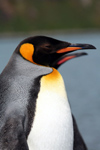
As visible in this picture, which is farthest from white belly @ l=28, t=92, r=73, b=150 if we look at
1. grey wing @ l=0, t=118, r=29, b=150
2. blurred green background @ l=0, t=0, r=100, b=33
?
blurred green background @ l=0, t=0, r=100, b=33

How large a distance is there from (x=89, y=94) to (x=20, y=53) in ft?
21.3

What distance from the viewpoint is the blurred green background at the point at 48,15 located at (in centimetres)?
4600

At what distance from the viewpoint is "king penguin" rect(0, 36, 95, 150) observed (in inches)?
99.6

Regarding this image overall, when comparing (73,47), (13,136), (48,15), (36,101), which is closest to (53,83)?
(36,101)

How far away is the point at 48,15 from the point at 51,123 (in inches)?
1881

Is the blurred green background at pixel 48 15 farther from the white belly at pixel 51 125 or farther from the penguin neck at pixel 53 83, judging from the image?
the white belly at pixel 51 125

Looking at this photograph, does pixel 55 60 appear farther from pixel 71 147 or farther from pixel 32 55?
pixel 71 147

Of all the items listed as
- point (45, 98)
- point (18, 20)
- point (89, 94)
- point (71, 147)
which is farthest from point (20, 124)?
point (18, 20)

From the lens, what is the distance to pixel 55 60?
293 cm

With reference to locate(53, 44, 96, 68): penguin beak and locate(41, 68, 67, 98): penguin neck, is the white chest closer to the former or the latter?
locate(41, 68, 67, 98): penguin neck

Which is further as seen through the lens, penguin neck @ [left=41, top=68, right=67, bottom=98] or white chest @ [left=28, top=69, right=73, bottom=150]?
penguin neck @ [left=41, top=68, right=67, bottom=98]

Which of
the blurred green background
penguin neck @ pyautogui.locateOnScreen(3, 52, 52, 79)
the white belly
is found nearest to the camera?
the white belly

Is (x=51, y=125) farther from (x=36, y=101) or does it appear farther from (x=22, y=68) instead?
(x=22, y=68)

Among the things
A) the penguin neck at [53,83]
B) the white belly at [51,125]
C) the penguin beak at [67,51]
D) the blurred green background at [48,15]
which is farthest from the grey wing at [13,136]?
the blurred green background at [48,15]
